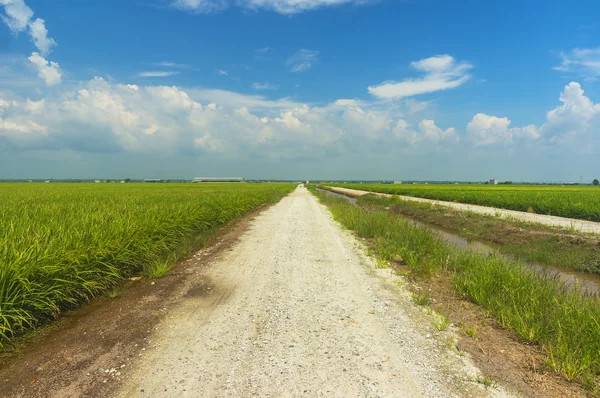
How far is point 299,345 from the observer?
13.1 ft

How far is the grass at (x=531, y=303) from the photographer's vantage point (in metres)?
3.59

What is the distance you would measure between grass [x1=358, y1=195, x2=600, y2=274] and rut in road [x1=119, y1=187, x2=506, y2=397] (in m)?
7.03

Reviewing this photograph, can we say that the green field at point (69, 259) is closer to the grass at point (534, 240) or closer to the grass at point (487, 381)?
the grass at point (487, 381)

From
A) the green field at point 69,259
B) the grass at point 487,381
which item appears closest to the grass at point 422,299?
the grass at point 487,381

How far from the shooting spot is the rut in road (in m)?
3.16

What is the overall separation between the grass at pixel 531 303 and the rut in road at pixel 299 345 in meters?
1.07

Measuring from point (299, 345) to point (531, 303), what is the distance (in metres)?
3.85

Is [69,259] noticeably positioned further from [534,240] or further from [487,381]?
[534,240]

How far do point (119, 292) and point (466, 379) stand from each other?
5832mm

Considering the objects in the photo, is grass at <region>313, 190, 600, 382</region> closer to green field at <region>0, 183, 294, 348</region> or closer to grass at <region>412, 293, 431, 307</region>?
grass at <region>412, 293, 431, 307</region>

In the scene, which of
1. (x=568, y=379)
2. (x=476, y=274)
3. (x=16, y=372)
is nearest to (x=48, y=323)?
(x=16, y=372)

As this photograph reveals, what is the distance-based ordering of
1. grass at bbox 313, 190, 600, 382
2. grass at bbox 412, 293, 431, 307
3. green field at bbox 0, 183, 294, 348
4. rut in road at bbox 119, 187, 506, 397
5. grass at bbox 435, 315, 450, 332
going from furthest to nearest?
grass at bbox 412, 293, 431, 307
grass at bbox 435, 315, 450, 332
green field at bbox 0, 183, 294, 348
grass at bbox 313, 190, 600, 382
rut in road at bbox 119, 187, 506, 397

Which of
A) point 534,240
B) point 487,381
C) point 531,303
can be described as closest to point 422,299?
point 531,303

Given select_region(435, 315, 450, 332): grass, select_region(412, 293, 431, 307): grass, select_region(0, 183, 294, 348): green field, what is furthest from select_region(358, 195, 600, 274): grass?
select_region(0, 183, 294, 348): green field
